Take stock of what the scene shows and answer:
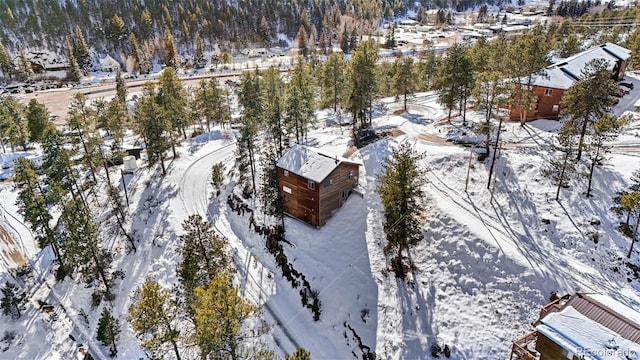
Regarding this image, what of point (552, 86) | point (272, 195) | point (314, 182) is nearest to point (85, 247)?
point (272, 195)

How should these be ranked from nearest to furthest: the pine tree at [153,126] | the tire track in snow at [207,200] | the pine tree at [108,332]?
the pine tree at [108,332] → the tire track in snow at [207,200] → the pine tree at [153,126]

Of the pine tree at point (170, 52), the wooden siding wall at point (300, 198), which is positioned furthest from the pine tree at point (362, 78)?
the pine tree at point (170, 52)

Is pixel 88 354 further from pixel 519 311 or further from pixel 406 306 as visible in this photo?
pixel 519 311

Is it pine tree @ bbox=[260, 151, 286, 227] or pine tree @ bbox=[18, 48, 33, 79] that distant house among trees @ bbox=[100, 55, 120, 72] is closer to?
pine tree @ bbox=[18, 48, 33, 79]

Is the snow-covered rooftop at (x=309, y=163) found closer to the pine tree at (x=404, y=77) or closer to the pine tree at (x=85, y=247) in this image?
the pine tree at (x=85, y=247)

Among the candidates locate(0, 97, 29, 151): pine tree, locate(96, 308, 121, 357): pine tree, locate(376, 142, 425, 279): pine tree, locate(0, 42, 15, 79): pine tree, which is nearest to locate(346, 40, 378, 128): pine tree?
locate(376, 142, 425, 279): pine tree

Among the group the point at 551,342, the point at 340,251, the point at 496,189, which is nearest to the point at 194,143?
the point at 340,251

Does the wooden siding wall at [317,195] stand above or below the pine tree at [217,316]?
below
